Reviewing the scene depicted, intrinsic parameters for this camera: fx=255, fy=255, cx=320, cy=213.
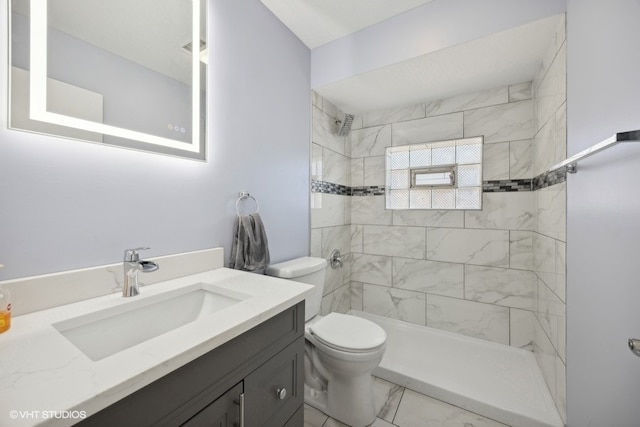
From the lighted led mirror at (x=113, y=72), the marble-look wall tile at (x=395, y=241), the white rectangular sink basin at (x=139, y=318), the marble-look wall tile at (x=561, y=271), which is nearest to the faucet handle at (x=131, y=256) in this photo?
the white rectangular sink basin at (x=139, y=318)

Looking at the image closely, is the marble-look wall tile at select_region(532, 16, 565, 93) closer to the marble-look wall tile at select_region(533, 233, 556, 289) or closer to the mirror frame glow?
the marble-look wall tile at select_region(533, 233, 556, 289)

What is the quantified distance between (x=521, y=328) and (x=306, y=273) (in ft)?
5.65

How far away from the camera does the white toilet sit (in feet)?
4.36

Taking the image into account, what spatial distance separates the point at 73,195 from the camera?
2.86 feet

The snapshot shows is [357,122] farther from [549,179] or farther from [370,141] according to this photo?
[549,179]

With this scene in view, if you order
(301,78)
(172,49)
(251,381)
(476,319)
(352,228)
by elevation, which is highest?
(301,78)

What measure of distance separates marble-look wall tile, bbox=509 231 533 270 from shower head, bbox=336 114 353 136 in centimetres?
160

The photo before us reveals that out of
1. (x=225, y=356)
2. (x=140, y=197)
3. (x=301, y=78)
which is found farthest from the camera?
(x=301, y=78)

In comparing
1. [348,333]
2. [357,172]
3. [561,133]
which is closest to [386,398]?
[348,333]

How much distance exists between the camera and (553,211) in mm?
1446

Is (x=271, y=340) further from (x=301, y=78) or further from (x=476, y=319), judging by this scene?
(x=476, y=319)

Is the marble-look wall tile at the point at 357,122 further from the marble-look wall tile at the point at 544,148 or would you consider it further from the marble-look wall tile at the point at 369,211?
the marble-look wall tile at the point at 544,148

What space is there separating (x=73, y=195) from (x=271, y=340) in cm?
83

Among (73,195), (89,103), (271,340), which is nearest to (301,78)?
(89,103)
